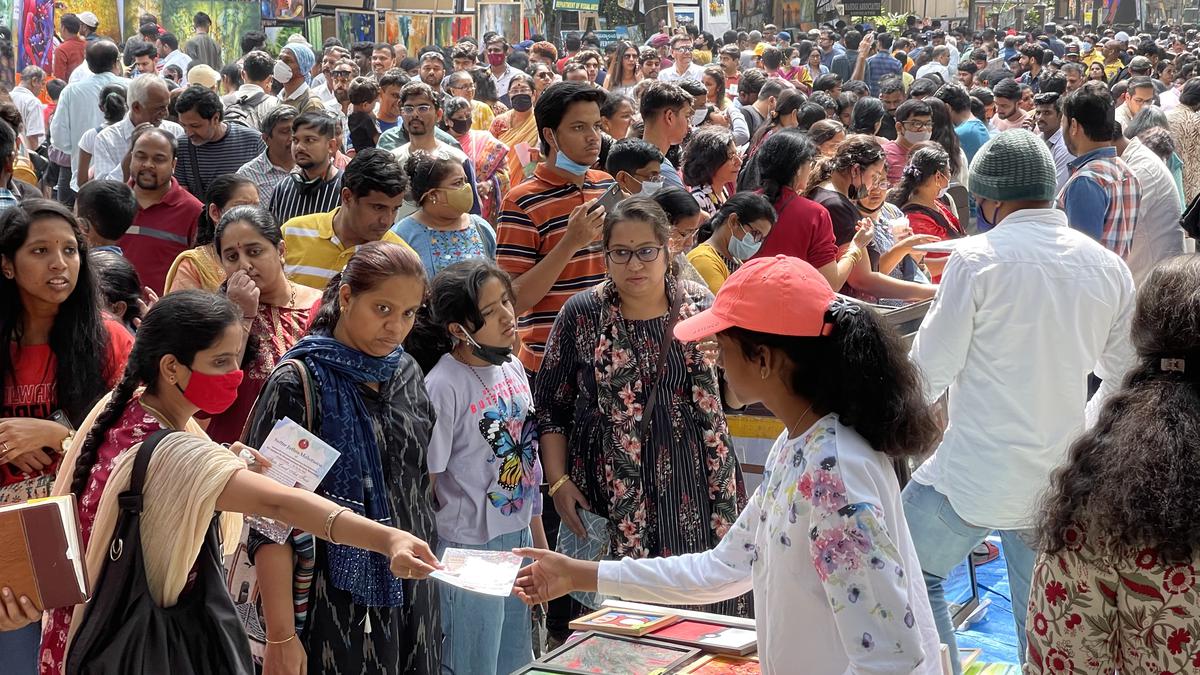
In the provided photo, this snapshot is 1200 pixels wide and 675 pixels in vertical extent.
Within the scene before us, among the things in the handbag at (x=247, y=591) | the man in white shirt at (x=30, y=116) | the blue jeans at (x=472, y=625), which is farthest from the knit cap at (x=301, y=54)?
the handbag at (x=247, y=591)

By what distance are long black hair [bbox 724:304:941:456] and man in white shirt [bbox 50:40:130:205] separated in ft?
28.3

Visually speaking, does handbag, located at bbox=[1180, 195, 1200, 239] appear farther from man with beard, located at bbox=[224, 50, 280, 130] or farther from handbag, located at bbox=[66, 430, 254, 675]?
man with beard, located at bbox=[224, 50, 280, 130]

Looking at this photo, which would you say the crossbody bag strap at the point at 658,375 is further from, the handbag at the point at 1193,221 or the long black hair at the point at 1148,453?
the handbag at the point at 1193,221

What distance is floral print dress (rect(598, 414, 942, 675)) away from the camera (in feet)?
6.92

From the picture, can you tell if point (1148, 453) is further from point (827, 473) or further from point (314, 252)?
point (314, 252)

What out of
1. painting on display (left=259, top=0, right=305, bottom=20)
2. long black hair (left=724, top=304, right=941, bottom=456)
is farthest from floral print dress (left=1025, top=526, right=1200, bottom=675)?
painting on display (left=259, top=0, right=305, bottom=20)

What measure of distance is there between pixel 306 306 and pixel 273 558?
4.27 ft

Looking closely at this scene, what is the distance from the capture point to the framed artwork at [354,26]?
57.7 ft

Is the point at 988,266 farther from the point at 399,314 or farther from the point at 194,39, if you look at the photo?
the point at 194,39

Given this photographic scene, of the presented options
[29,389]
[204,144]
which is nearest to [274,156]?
[204,144]

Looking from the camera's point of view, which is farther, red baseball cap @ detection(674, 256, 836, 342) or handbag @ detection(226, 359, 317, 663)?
handbag @ detection(226, 359, 317, 663)

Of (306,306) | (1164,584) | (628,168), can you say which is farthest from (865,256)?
(1164,584)

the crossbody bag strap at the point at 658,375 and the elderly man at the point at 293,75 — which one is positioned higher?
the elderly man at the point at 293,75

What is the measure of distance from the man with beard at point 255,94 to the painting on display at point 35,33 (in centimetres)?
476
